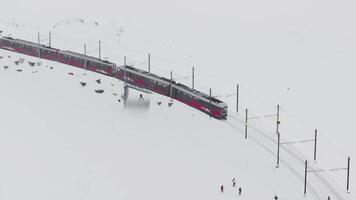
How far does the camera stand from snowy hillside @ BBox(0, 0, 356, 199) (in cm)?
7019

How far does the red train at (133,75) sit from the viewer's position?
279 feet

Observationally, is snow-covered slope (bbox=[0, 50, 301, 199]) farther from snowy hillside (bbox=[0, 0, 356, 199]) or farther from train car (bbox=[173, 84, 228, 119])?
train car (bbox=[173, 84, 228, 119])

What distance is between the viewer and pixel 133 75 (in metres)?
94.8

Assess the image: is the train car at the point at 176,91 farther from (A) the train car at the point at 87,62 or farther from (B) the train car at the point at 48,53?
(B) the train car at the point at 48,53

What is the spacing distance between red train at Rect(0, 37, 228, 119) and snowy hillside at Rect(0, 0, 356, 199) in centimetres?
187

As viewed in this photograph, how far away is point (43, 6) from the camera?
15538 cm

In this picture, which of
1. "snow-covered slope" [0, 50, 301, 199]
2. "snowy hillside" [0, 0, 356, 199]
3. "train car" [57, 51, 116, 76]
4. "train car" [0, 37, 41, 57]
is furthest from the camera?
"train car" [0, 37, 41, 57]

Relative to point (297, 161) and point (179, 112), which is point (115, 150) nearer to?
point (179, 112)

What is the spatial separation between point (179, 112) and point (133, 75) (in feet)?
44.1

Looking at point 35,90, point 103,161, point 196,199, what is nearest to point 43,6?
point 35,90

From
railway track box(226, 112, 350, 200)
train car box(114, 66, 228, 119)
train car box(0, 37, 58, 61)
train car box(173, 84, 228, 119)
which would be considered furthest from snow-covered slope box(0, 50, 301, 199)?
train car box(0, 37, 58, 61)

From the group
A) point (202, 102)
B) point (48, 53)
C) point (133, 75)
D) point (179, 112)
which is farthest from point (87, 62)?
point (202, 102)

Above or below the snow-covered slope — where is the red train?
above

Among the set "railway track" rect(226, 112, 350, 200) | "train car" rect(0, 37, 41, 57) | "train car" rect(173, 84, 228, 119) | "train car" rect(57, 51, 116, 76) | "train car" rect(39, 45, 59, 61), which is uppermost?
"train car" rect(0, 37, 41, 57)
